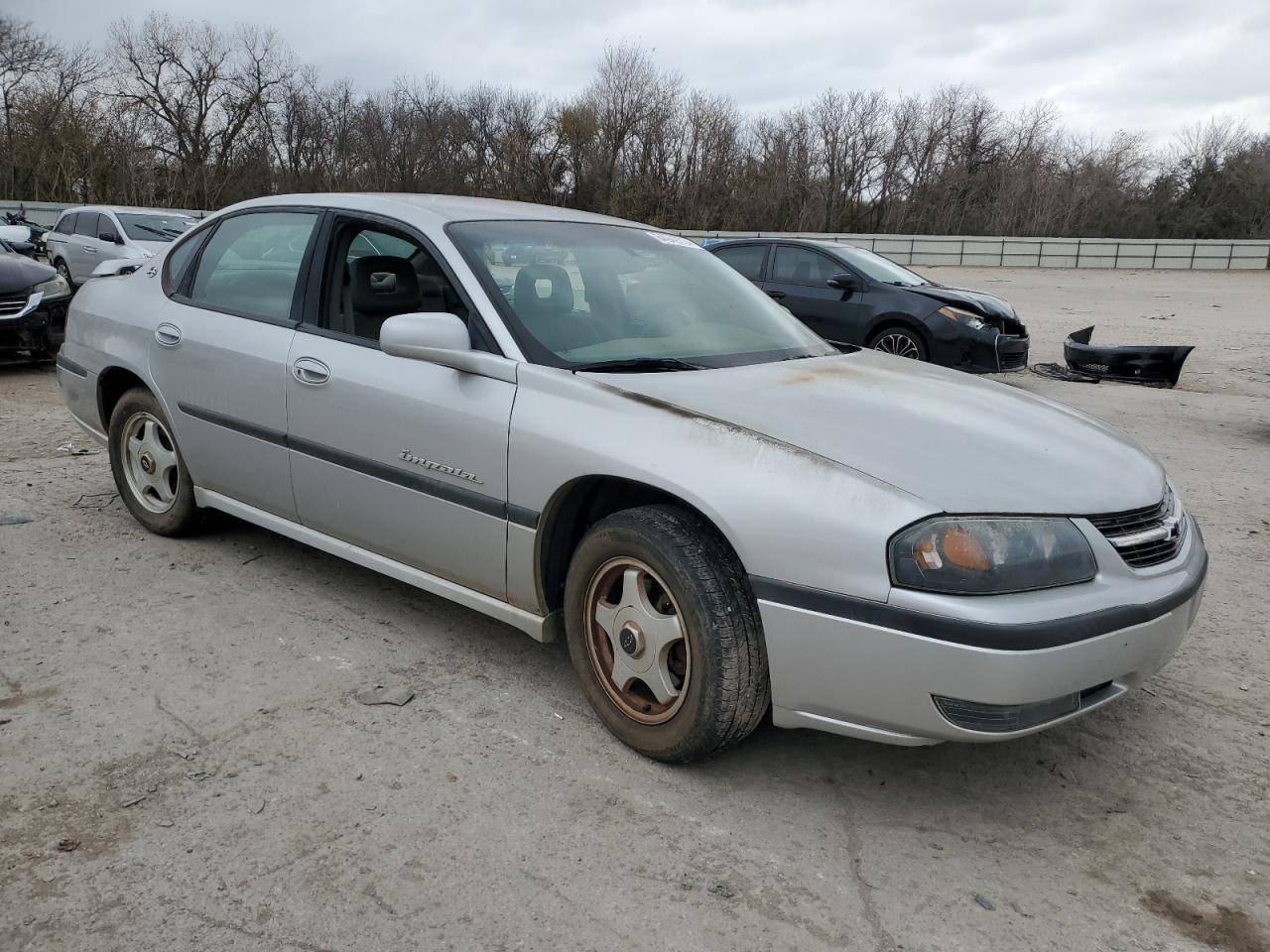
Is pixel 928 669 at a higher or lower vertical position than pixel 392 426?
lower

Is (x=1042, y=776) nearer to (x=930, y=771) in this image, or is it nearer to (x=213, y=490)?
(x=930, y=771)

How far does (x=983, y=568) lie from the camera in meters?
2.22

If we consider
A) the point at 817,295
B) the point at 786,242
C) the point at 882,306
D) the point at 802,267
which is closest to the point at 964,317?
the point at 882,306

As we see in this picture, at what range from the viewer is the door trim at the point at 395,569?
3021 millimetres

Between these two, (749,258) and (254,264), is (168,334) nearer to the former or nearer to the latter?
(254,264)

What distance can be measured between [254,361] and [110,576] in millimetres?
1194

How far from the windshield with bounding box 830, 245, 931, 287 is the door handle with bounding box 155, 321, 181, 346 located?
7.26 metres

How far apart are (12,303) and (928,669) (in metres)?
9.45

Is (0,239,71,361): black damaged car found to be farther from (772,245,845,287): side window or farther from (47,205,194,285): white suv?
(772,245,845,287): side window

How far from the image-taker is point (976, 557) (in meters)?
2.23

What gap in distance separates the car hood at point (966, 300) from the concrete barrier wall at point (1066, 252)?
21368mm

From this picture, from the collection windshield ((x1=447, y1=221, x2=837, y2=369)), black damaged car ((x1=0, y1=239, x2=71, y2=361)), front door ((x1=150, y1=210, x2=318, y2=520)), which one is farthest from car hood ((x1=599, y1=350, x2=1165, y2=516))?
black damaged car ((x1=0, y1=239, x2=71, y2=361))

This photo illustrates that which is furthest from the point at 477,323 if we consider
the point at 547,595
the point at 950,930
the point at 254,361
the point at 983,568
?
the point at 950,930

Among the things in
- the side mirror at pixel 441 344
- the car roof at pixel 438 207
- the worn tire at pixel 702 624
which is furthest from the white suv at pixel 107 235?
the worn tire at pixel 702 624
